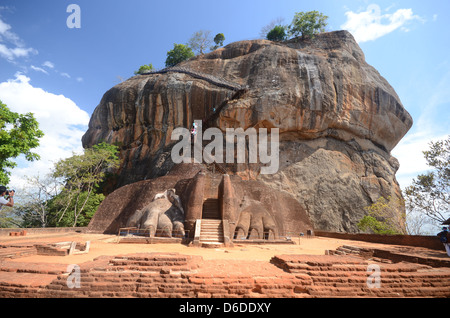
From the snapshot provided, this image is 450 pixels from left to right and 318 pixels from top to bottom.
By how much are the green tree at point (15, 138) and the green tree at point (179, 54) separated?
28909 mm

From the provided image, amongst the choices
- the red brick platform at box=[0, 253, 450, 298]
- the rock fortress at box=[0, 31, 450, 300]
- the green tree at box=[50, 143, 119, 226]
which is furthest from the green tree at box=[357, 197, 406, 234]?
the green tree at box=[50, 143, 119, 226]

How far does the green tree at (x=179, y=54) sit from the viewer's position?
3703 cm

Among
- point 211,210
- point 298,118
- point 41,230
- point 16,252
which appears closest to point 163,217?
point 211,210

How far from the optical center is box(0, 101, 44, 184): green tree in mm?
10742

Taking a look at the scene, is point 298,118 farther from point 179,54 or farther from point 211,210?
point 179,54

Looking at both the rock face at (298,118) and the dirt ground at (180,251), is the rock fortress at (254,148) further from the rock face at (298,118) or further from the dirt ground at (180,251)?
the dirt ground at (180,251)

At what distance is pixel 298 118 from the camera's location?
23.7m

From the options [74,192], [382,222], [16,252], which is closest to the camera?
[16,252]

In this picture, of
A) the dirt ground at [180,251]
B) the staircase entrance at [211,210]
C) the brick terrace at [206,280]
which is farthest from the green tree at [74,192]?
the brick terrace at [206,280]

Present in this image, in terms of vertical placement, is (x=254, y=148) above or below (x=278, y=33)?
below

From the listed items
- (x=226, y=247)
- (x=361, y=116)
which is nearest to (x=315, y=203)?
(x=361, y=116)

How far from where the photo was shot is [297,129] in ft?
79.6

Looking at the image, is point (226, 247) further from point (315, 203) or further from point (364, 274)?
point (315, 203)

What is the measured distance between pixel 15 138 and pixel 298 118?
21.9m
